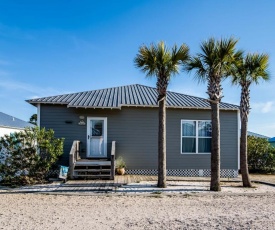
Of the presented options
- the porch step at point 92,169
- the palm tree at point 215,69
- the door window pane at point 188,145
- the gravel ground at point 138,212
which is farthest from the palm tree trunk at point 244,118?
the porch step at point 92,169

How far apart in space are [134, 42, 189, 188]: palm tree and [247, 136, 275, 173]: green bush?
8.34 m

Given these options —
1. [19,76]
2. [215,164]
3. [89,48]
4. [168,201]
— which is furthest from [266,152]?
[19,76]

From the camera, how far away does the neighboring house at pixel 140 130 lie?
12.6 metres

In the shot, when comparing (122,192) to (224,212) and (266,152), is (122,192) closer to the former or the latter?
(224,212)

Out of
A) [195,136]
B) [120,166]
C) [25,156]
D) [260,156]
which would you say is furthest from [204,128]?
[25,156]

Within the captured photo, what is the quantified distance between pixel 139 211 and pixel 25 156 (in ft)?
19.3

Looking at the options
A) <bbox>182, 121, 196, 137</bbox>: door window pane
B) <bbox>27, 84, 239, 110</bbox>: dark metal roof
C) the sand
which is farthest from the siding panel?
the sand

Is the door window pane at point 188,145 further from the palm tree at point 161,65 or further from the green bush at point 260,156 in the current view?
the green bush at point 260,156

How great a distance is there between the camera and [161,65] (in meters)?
9.71

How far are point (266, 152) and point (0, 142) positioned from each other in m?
14.4

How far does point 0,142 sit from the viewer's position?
10305mm

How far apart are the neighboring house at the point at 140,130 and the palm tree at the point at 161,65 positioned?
2.93 meters

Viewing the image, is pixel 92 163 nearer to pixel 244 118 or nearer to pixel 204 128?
pixel 204 128

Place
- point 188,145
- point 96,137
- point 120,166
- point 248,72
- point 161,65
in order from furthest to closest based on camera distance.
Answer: point 188,145, point 96,137, point 120,166, point 248,72, point 161,65
